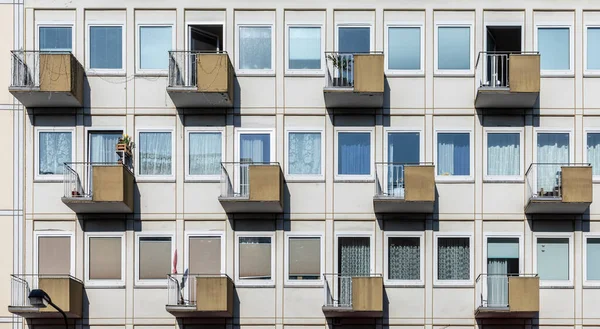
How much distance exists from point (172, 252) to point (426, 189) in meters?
8.12

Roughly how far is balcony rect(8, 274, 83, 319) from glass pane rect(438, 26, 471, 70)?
43.6ft

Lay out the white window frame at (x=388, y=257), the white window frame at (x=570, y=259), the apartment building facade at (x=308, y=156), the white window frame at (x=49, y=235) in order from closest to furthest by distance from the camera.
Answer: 1. the apartment building facade at (x=308, y=156)
2. the white window frame at (x=570, y=259)
3. the white window frame at (x=388, y=257)
4. the white window frame at (x=49, y=235)

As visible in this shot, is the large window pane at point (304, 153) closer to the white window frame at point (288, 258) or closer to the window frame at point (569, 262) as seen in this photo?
the white window frame at point (288, 258)

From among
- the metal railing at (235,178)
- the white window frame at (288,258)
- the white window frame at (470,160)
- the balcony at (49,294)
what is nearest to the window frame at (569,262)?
the white window frame at (470,160)

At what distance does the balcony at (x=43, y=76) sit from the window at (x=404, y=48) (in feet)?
32.6

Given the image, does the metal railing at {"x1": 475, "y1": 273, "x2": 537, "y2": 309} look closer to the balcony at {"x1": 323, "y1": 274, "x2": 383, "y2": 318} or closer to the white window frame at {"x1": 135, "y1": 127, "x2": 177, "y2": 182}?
the balcony at {"x1": 323, "y1": 274, "x2": 383, "y2": 318}

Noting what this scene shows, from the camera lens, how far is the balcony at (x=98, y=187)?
31.9 m

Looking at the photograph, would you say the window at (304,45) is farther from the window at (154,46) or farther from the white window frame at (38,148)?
the white window frame at (38,148)

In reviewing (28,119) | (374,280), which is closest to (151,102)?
(28,119)

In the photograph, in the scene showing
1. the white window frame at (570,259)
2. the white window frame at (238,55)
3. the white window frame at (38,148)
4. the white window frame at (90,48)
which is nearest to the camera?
the white window frame at (570,259)

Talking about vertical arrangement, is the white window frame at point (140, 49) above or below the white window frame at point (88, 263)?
above

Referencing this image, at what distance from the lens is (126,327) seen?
33.0 meters

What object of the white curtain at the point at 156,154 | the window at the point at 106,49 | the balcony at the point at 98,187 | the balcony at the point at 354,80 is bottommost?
the balcony at the point at 98,187

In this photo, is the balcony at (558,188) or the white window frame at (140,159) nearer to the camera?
the balcony at (558,188)
